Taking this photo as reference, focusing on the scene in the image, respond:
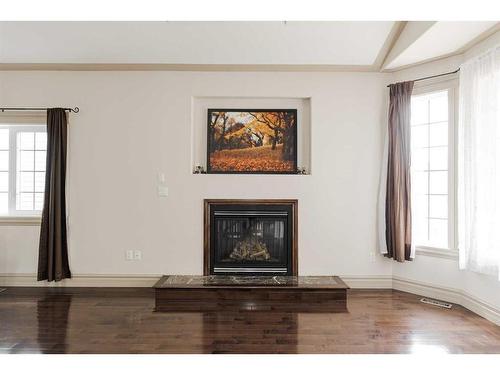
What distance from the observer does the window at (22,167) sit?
16.7ft

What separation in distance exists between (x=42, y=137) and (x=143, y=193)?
1.53 meters

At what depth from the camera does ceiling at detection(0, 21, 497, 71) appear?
4156 mm

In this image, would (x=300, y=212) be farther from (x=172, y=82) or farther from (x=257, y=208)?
(x=172, y=82)

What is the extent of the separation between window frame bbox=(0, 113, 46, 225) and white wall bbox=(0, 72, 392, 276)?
187 millimetres

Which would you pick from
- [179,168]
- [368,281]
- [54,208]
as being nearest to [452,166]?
[368,281]

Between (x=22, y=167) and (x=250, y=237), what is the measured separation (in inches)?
121

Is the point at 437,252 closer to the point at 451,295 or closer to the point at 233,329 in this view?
the point at 451,295

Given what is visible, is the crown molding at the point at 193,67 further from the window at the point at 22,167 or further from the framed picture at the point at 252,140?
the window at the point at 22,167

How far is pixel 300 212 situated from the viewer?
193 inches

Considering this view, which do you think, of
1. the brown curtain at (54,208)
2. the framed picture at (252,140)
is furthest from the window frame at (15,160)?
the framed picture at (252,140)

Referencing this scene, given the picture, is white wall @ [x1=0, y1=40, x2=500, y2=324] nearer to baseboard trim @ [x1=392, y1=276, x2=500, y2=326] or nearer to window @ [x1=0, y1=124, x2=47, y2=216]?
baseboard trim @ [x1=392, y1=276, x2=500, y2=326]
